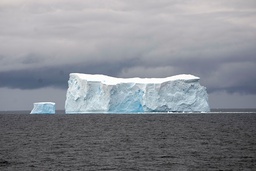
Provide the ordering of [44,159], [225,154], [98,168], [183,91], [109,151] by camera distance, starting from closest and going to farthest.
A: 1. [98,168]
2. [44,159]
3. [225,154]
4. [109,151]
5. [183,91]

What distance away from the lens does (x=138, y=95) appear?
59.8 metres

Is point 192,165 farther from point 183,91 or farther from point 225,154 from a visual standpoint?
point 183,91

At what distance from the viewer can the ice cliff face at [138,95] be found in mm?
57469

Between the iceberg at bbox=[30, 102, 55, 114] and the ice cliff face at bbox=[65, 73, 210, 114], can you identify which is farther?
the iceberg at bbox=[30, 102, 55, 114]

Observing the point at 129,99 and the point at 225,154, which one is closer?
the point at 225,154

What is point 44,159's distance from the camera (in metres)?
21.5

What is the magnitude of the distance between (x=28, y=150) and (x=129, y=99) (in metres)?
34.6

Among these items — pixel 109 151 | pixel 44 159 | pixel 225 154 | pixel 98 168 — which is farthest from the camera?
pixel 109 151

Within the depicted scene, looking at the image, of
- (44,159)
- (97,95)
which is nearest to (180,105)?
(97,95)

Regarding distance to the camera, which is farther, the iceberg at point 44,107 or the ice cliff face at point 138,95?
the iceberg at point 44,107

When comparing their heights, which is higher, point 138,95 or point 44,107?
point 138,95

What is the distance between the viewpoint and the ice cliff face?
57.5 m

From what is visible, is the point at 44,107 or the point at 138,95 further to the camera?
the point at 44,107

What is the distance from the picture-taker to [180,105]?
191ft
